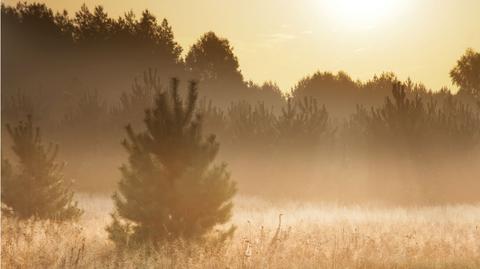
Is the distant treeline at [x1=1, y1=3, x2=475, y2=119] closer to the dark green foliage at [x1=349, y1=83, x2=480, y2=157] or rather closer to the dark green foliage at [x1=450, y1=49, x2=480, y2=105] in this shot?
the dark green foliage at [x1=450, y1=49, x2=480, y2=105]

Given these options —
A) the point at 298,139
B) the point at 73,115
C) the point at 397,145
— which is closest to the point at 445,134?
the point at 397,145

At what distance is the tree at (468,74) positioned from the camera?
7450 cm

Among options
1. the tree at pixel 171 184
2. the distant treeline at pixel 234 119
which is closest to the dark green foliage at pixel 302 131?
the distant treeline at pixel 234 119

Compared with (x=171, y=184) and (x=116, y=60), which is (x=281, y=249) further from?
(x=116, y=60)

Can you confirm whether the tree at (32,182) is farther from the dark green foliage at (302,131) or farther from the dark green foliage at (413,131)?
the dark green foliage at (413,131)

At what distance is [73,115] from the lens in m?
40.5

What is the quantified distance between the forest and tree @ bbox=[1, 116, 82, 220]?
37 millimetres

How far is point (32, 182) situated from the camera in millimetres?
15242

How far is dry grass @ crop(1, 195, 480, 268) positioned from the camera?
10.0 meters

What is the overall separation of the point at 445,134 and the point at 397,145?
9.01 feet

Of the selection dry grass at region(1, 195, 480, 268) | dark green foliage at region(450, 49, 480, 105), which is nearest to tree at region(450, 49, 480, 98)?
dark green foliage at region(450, 49, 480, 105)

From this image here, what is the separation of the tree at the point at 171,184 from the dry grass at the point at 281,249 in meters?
0.39

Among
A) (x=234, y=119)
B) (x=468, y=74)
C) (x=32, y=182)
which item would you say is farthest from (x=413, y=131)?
(x=468, y=74)

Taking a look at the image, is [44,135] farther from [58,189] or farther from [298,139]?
[58,189]
